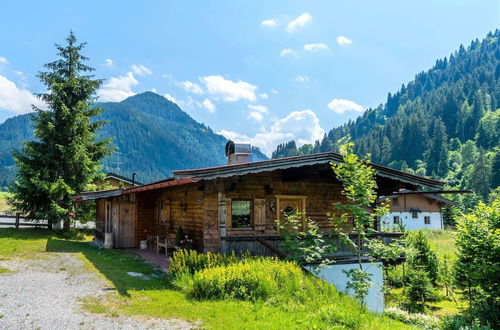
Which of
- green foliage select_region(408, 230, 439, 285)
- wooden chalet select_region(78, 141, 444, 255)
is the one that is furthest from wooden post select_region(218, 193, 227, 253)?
green foliage select_region(408, 230, 439, 285)

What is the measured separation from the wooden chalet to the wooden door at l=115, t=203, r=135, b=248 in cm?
5

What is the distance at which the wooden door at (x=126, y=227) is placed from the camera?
19.1 metres

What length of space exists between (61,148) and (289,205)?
1426cm

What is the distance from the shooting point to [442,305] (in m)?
17.6

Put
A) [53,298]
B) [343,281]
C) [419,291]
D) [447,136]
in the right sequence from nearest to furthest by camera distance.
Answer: [53,298] < [343,281] < [419,291] < [447,136]

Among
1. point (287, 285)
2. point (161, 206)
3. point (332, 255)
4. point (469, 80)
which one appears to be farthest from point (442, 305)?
point (469, 80)

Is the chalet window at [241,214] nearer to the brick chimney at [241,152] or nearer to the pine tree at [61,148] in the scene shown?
the brick chimney at [241,152]

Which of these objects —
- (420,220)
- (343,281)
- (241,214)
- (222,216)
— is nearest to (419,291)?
(343,281)

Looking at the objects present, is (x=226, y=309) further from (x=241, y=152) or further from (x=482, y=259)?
(x=241, y=152)

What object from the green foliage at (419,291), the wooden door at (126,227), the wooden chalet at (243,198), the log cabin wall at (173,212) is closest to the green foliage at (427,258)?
the green foliage at (419,291)

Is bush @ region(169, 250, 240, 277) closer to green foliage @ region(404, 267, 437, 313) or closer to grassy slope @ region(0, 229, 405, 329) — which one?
grassy slope @ region(0, 229, 405, 329)

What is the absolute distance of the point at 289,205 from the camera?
50.6ft

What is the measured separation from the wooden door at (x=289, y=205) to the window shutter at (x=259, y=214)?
2.09 ft

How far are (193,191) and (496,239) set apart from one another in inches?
387
